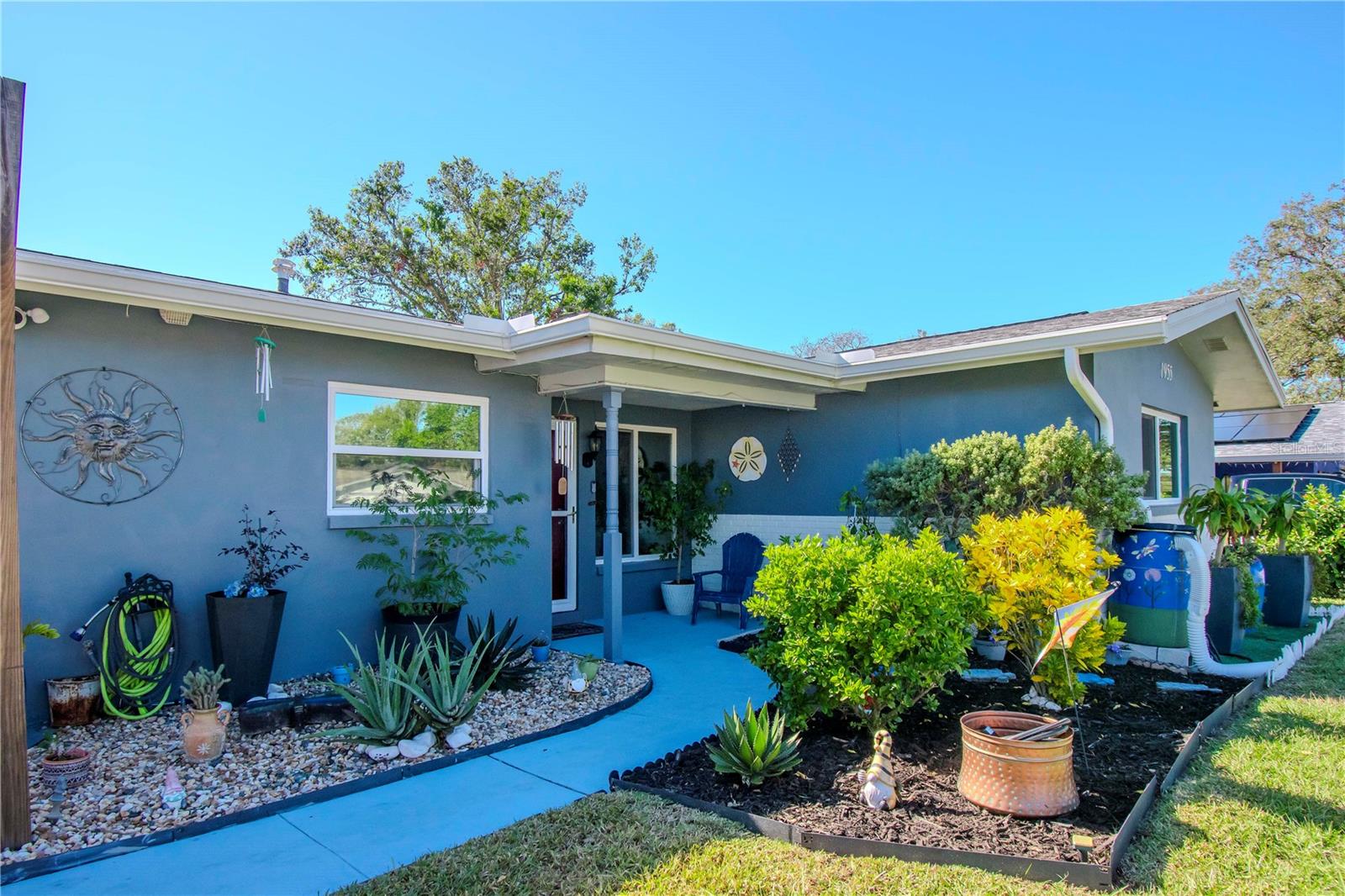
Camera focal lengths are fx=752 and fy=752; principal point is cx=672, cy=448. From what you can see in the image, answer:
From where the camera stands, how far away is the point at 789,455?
8.85 m

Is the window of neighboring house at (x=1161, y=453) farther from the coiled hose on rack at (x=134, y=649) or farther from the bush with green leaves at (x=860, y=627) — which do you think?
the coiled hose on rack at (x=134, y=649)

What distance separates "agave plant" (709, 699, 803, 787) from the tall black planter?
3.02 meters

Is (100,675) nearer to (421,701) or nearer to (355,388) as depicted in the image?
(421,701)

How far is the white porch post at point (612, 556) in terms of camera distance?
20.5 feet

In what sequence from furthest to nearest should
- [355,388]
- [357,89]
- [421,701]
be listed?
[357,89] → [355,388] → [421,701]

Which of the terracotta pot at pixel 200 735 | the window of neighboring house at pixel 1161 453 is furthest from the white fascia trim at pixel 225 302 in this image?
the window of neighboring house at pixel 1161 453

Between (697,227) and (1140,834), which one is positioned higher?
(697,227)

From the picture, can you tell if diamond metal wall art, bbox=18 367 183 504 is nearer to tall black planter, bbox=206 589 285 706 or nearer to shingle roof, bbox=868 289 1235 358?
tall black planter, bbox=206 589 285 706

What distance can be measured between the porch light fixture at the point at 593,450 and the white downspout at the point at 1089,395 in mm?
4863

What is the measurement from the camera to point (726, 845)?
3.09 meters

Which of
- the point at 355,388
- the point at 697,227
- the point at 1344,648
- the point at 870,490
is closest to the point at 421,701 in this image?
the point at 355,388

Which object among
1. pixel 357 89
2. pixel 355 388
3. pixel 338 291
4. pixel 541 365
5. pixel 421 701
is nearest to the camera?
pixel 421 701

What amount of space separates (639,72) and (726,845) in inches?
385

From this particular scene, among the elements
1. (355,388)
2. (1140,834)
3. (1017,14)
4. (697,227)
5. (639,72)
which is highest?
(697,227)
